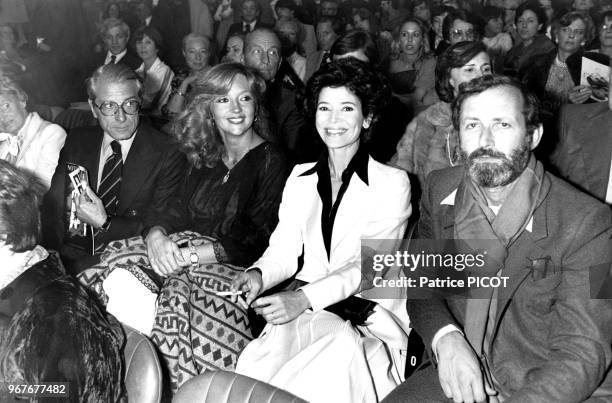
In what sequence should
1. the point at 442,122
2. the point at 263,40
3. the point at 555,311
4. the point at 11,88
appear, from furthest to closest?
the point at 263,40 → the point at 11,88 → the point at 442,122 → the point at 555,311

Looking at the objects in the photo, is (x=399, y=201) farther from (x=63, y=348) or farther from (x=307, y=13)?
(x=307, y=13)

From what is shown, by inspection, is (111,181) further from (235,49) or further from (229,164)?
(235,49)

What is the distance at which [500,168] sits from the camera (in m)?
1.95

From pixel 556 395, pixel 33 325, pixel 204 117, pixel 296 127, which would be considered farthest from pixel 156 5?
pixel 556 395

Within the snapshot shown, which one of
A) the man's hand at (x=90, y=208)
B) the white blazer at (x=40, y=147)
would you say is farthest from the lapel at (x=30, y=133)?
the man's hand at (x=90, y=208)

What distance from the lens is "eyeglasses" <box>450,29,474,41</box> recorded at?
182 inches

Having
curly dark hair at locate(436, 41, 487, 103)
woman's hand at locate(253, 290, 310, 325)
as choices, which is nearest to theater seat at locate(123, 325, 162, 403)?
woman's hand at locate(253, 290, 310, 325)

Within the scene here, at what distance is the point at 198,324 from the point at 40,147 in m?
1.65

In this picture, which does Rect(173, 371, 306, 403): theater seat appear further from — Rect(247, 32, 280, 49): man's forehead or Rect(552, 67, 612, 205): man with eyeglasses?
Rect(247, 32, 280, 49): man's forehead

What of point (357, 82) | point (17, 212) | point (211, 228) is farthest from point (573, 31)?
point (17, 212)

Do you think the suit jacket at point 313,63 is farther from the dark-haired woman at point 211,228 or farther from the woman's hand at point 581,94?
the dark-haired woman at point 211,228

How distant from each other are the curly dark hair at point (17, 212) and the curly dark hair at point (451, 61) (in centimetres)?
188

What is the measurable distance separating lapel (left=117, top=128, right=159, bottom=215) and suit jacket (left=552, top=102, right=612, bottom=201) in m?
1.78

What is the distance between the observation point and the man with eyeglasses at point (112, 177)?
3.10 m
